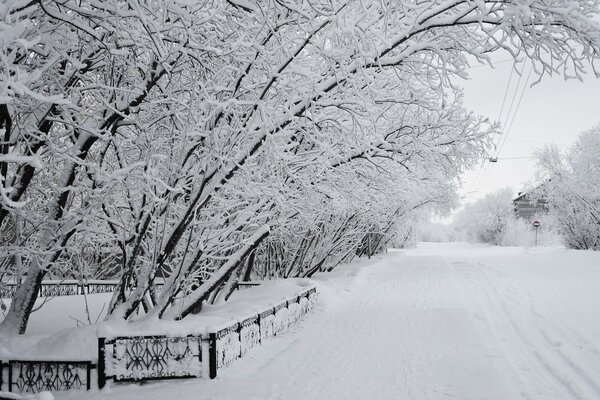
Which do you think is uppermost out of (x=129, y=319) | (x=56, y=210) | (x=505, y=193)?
(x=505, y=193)

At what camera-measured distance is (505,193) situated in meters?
89.7

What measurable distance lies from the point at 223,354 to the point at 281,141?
3177mm

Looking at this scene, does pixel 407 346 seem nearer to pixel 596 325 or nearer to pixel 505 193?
pixel 596 325

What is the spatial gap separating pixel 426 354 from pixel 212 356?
3.51 m

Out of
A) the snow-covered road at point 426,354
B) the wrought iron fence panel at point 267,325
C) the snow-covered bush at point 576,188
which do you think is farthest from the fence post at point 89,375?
the snow-covered bush at point 576,188

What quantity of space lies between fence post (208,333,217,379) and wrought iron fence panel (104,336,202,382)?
129 mm

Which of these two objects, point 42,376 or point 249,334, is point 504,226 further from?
point 42,376

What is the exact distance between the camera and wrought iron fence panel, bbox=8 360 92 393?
6.46 metres

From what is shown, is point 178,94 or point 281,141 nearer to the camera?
point 281,141

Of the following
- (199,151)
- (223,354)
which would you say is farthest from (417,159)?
(223,354)

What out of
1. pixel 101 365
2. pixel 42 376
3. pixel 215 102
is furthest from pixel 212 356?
pixel 215 102

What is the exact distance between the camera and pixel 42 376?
21.2ft

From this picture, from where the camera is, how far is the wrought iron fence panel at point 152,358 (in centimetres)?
659

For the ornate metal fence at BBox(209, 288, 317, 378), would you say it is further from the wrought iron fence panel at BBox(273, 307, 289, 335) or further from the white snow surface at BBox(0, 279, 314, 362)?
the white snow surface at BBox(0, 279, 314, 362)
